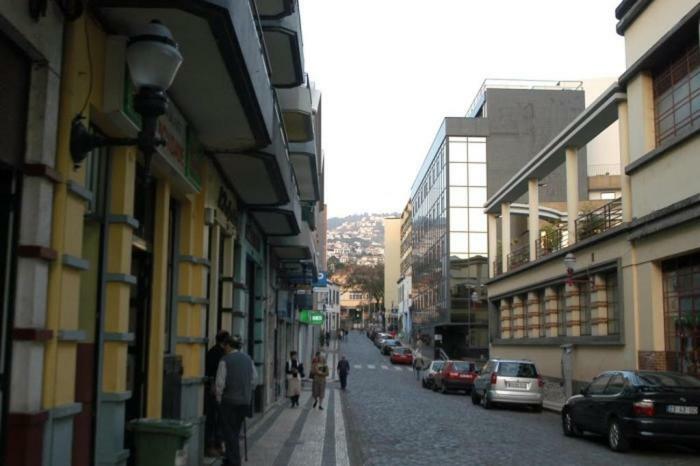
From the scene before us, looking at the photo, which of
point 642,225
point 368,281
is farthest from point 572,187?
point 368,281

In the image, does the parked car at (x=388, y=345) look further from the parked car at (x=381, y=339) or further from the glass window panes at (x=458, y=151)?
the glass window panes at (x=458, y=151)

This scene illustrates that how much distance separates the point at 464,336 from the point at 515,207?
19.2 meters

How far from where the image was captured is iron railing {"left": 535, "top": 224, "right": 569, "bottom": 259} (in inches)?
1271

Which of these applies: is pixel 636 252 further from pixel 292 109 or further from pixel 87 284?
pixel 87 284

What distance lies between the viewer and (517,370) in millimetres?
24484

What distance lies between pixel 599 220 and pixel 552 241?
19.5 ft

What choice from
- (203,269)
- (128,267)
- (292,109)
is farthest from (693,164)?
(128,267)

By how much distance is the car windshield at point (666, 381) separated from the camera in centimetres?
1378

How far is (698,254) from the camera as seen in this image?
19484mm

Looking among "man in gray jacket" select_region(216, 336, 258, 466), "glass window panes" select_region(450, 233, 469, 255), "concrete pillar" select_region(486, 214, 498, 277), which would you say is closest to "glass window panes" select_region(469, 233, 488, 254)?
"glass window panes" select_region(450, 233, 469, 255)

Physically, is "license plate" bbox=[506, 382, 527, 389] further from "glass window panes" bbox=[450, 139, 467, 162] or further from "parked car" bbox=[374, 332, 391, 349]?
"parked car" bbox=[374, 332, 391, 349]

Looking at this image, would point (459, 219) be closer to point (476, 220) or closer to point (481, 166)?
point (476, 220)

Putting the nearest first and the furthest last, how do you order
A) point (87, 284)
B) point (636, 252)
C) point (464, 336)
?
1. point (87, 284)
2. point (636, 252)
3. point (464, 336)

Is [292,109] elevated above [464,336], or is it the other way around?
[292,109]
